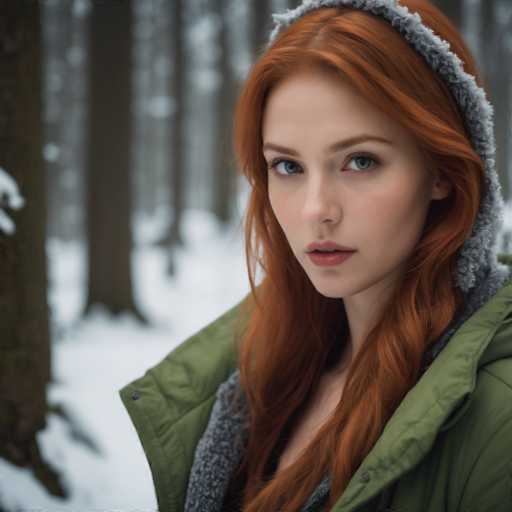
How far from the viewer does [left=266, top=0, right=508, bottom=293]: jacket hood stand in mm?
1568

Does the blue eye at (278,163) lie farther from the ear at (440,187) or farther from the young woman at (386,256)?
the ear at (440,187)

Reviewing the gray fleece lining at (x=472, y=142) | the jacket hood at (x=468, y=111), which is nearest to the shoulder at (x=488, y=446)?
the gray fleece lining at (x=472, y=142)

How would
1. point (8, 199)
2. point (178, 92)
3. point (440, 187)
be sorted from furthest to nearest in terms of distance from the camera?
1. point (178, 92)
2. point (8, 199)
3. point (440, 187)

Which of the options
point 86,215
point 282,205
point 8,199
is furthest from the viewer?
point 86,215

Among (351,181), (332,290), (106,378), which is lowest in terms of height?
(106,378)

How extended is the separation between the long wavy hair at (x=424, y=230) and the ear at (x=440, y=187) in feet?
0.06

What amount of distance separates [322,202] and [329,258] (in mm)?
183

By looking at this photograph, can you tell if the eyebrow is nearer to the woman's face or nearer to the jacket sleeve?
the woman's face

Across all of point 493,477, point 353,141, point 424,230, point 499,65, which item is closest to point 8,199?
point 353,141

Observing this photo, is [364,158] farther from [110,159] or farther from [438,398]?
[110,159]

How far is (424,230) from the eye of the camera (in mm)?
1774

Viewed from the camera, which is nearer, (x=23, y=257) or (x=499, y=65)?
(x=23, y=257)

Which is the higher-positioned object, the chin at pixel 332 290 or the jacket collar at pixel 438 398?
the chin at pixel 332 290

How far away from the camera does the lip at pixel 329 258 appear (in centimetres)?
170
